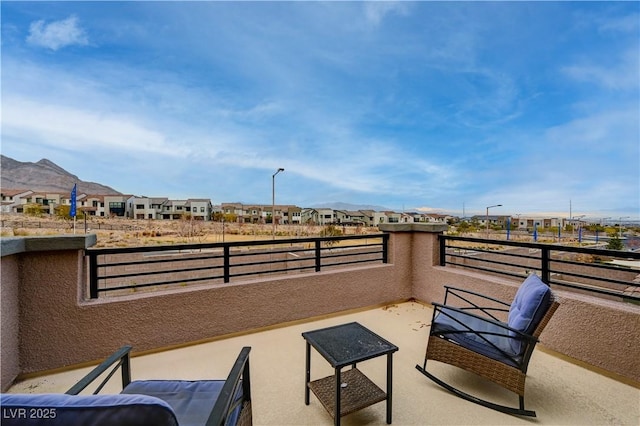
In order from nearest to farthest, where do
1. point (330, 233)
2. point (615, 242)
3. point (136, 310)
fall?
point (136, 310) < point (330, 233) < point (615, 242)

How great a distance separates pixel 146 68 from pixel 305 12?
3214 millimetres

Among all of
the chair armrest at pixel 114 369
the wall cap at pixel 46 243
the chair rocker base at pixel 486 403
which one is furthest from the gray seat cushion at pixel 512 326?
the wall cap at pixel 46 243

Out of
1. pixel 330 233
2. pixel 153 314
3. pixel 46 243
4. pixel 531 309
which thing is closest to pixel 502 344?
pixel 531 309

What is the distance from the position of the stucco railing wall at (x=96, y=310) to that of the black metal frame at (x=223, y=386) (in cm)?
129

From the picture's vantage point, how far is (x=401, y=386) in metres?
2.21

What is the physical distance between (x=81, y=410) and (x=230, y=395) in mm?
610

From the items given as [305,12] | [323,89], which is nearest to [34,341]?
[305,12]

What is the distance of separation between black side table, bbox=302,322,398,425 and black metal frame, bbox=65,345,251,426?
1.65ft

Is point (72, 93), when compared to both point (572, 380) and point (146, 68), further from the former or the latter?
point (572, 380)

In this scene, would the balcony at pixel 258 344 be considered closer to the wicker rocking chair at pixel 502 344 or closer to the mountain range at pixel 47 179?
the wicker rocking chair at pixel 502 344

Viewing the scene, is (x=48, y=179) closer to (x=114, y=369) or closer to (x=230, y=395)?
(x=114, y=369)

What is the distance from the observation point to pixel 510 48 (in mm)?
5156

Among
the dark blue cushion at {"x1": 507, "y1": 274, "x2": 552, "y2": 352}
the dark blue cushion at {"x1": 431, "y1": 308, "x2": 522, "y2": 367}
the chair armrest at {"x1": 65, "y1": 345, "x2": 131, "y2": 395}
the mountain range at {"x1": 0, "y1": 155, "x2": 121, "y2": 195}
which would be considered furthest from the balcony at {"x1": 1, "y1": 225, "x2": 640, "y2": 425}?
the mountain range at {"x1": 0, "y1": 155, "x2": 121, "y2": 195}

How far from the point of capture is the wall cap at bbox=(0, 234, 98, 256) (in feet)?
6.79
